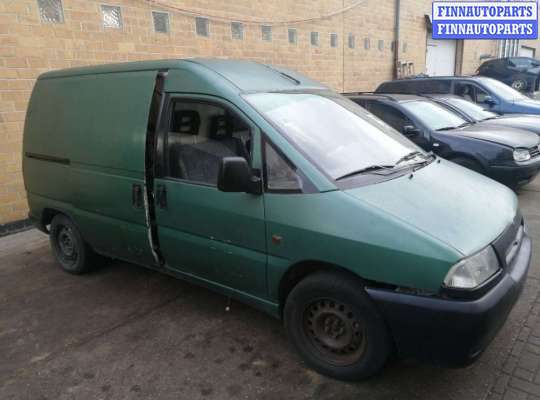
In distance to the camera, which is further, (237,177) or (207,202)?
(207,202)

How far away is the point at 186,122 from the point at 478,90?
8.08 metres

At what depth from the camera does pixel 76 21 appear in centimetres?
612

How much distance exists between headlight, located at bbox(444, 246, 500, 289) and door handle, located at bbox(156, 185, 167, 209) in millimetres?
2008

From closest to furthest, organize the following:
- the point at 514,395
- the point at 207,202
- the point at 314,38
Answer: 1. the point at 514,395
2. the point at 207,202
3. the point at 314,38

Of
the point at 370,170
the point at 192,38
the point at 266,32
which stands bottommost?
the point at 370,170

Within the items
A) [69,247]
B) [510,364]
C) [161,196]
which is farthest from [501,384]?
[69,247]

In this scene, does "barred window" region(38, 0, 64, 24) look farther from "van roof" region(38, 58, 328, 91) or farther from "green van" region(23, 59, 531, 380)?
"van roof" region(38, 58, 328, 91)

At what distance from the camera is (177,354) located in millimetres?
3025

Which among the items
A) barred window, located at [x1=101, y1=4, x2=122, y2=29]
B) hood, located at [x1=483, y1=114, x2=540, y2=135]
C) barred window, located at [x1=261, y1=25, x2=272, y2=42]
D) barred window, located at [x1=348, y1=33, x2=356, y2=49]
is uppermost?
barred window, located at [x1=101, y1=4, x2=122, y2=29]

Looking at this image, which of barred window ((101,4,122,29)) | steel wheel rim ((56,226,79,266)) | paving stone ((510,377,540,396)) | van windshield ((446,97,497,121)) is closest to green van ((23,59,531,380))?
steel wheel rim ((56,226,79,266))

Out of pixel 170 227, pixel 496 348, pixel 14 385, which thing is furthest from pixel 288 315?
pixel 14 385

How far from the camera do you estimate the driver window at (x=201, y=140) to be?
297 cm

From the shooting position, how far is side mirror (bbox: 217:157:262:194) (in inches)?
102

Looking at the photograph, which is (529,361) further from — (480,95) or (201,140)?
(480,95)
